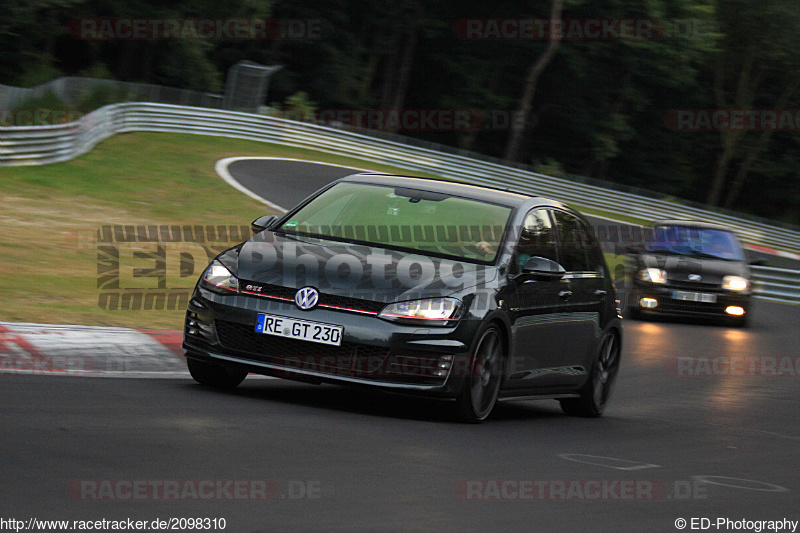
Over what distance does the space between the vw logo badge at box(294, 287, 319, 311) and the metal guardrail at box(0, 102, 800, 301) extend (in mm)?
21257

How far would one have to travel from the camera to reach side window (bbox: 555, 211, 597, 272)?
9.50 meters

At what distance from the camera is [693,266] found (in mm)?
19891

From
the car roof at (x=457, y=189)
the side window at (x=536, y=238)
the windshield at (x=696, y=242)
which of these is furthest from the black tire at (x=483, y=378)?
the windshield at (x=696, y=242)

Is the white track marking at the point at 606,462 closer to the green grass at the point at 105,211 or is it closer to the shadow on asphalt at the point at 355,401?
the shadow on asphalt at the point at 355,401

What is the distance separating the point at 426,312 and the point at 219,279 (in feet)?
4.45

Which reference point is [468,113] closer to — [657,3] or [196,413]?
[657,3]

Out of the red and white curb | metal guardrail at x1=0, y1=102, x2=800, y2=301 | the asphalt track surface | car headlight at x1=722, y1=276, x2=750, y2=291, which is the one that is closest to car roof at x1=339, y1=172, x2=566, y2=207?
the asphalt track surface

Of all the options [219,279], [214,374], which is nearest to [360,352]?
[219,279]

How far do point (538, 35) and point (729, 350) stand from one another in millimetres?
43607

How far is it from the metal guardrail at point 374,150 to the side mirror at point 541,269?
2099 centimetres

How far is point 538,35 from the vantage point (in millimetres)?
58531

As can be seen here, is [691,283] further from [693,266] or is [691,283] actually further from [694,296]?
[693,266]

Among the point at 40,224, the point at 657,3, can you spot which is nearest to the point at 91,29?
the point at 657,3

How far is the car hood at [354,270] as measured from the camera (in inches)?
309
